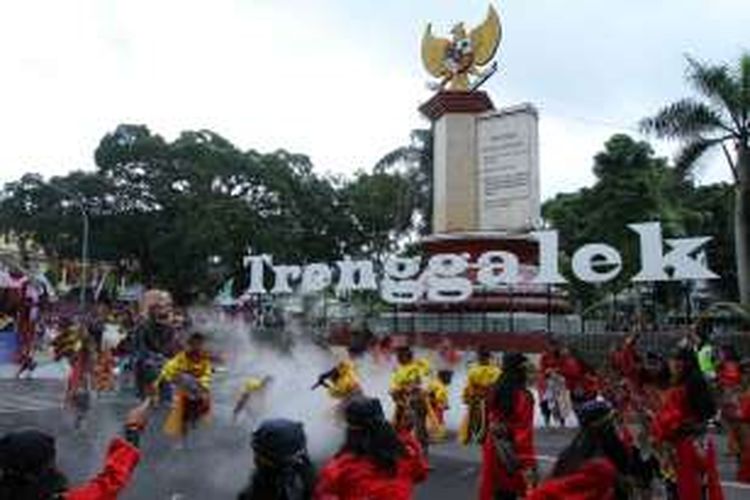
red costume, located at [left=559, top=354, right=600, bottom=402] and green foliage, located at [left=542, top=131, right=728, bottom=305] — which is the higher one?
green foliage, located at [left=542, top=131, right=728, bottom=305]

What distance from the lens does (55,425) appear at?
62.3ft

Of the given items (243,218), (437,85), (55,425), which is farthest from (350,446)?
(243,218)

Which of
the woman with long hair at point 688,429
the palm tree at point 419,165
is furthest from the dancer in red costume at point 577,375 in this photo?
the palm tree at point 419,165

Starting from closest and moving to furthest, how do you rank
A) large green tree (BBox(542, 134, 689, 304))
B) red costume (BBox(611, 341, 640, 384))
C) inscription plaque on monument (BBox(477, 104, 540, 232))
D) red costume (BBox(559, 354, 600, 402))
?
red costume (BBox(611, 341, 640, 384)) → red costume (BBox(559, 354, 600, 402)) → inscription plaque on monument (BBox(477, 104, 540, 232)) → large green tree (BBox(542, 134, 689, 304))

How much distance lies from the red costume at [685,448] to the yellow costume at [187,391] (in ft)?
22.5

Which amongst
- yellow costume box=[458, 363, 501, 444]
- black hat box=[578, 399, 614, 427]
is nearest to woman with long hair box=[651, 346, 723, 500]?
black hat box=[578, 399, 614, 427]

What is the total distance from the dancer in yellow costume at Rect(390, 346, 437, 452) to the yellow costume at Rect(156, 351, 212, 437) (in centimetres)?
235

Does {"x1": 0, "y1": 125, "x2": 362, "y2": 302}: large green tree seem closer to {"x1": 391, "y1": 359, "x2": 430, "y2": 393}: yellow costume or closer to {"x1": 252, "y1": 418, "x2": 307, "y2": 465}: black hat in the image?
{"x1": 391, "y1": 359, "x2": 430, "y2": 393}: yellow costume

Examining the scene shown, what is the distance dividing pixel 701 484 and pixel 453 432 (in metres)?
9.28

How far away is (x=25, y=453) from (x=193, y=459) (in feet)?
33.6

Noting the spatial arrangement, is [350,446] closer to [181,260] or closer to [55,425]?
[55,425]

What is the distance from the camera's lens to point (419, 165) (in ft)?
191

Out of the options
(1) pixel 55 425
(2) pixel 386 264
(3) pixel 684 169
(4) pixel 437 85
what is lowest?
(1) pixel 55 425

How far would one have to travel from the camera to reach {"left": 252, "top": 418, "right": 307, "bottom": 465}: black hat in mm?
5234
